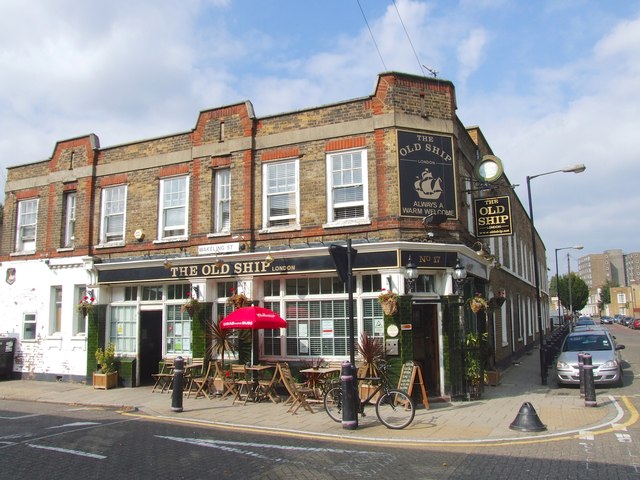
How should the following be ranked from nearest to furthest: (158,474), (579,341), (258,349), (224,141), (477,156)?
(158,474) → (258,349) → (224,141) → (579,341) → (477,156)

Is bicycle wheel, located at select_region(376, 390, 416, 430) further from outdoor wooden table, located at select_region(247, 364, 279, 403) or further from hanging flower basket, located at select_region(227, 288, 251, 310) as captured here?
hanging flower basket, located at select_region(227, 288, 251, 310)

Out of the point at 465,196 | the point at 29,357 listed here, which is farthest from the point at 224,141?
the point at 29,357

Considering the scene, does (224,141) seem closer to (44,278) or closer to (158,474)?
(44,278)

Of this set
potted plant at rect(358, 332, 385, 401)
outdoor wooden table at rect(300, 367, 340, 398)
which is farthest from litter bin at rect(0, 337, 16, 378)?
potted plant at rect(358, 332, 385, 401)

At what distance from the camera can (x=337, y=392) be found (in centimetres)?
1045

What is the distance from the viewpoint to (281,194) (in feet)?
46.3

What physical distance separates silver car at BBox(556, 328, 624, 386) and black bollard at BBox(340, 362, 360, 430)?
769 cm

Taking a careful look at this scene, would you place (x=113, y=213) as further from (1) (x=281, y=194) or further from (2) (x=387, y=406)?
(2) (x=387, y=406)

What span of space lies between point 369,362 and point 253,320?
2801 mm

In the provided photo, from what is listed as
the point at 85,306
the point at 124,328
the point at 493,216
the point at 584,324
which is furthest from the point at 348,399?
the point at 584,324

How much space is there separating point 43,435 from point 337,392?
5329 millimetres

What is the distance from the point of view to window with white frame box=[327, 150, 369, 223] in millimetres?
13203

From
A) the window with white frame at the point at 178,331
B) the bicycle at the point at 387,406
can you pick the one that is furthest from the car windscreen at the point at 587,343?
the window with white frame at the point at 178,331

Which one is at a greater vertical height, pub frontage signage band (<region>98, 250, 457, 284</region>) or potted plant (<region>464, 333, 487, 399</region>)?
pub frontage signage band (<region>98, 250, 457, 284</region>)
